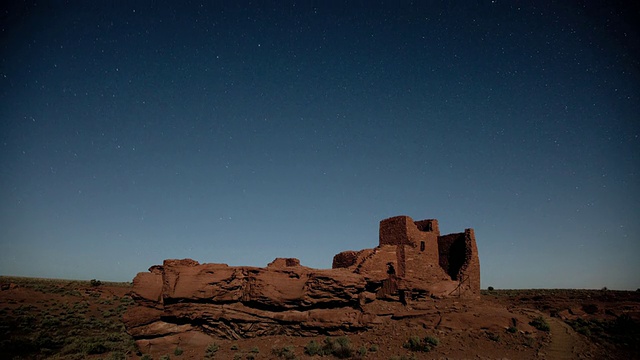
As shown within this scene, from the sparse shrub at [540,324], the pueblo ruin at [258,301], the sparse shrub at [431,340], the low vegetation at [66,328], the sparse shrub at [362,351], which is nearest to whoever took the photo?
the sparse shrub at [362,351]

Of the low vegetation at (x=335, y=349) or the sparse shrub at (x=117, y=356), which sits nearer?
the low vegetation at (x=335, y=349)

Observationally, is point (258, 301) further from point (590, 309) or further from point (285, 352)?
point (590, 309)

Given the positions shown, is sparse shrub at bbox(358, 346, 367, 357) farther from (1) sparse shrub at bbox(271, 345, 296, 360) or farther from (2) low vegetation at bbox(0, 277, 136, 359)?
(2) low vegetation at bbox(0, 277, 136, 359)

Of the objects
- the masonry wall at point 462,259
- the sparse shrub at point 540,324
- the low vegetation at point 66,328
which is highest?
the masonry wall at point 462,259

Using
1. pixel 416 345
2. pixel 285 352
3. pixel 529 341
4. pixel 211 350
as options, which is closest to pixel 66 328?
pixel 211 350

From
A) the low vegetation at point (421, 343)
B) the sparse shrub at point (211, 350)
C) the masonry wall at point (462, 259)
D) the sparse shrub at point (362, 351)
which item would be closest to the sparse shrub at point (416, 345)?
the low vegetation at point (421, 343)

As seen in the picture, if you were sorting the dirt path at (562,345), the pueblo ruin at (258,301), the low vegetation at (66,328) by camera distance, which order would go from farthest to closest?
the low vegetation at (66,328)
the pueblo ruin at (258,301)
the dirt path at (562,345)

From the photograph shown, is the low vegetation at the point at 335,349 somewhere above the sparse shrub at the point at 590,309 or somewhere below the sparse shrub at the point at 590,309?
below

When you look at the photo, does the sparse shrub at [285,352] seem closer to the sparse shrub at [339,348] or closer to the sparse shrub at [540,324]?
the sparse shrub at [339,348]

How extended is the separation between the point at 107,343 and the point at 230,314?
9.16 metres

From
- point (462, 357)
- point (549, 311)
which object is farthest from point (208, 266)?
point (549, 311)

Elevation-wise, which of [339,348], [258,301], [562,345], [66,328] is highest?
[258,301]

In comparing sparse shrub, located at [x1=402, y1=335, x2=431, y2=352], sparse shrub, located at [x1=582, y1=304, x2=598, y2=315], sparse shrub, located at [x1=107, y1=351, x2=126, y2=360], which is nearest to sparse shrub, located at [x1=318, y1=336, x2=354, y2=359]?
sparse shrub, located at [x1=402, y1=335, x2=431, y2=352]

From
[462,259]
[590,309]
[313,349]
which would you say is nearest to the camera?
[313,349]
